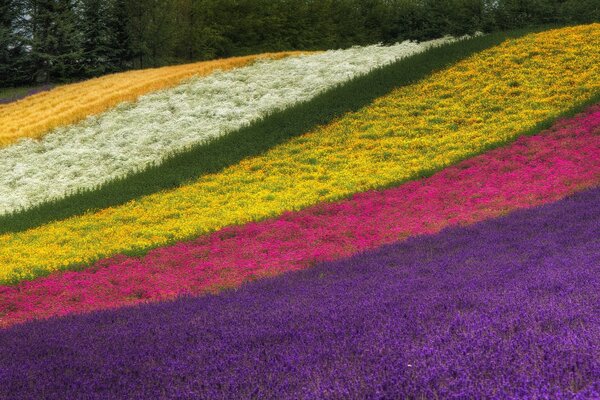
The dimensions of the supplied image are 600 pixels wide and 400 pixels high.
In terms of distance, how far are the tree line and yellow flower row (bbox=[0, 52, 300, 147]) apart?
9433mm

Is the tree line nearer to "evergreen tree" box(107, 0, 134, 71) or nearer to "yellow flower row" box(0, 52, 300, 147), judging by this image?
"evergreen tree" box(107, 0, 134, 71)

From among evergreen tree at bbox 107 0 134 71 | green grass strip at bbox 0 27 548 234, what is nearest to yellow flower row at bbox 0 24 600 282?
green grass strip at bbox 0 27 548 234

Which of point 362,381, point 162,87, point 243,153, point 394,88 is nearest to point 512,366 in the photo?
point 362,381

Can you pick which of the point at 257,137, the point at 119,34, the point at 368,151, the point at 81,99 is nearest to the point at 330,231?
the point at 368,151

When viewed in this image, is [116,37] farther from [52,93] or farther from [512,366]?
[512,366]

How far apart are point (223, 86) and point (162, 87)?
4778 mm

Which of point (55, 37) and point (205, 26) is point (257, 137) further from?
point (205, 26)

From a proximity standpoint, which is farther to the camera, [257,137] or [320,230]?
[257,137]

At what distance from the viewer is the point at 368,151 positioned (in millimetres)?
24969

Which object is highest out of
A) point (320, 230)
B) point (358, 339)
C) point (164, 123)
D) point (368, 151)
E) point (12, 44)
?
point (12, 44)

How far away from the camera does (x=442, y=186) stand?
18.7 m

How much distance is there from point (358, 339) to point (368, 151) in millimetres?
20256

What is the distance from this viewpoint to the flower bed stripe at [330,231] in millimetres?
12453

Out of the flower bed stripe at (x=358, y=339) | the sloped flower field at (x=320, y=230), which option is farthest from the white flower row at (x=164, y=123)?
the flower bed stripe at (x=358, y=339)
